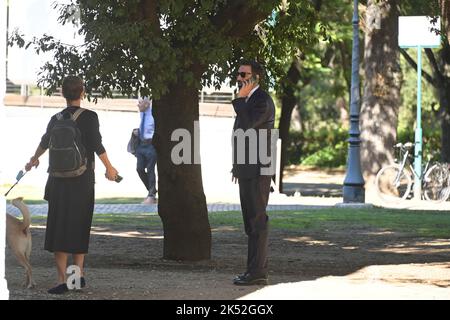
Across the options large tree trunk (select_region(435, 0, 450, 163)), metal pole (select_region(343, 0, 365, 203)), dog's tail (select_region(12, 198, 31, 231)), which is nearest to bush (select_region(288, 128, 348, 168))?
large tree trunk (select_region(435, 0, 450, 163))

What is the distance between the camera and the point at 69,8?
13.6 m

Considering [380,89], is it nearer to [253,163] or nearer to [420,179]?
[420,179]

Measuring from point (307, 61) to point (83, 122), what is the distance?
26.7 metres

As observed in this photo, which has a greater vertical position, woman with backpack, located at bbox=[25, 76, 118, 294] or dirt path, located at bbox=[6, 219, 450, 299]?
woman with backpack, located at bbox=[25, 76, 118, 294]

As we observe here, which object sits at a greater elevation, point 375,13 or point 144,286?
point 375,13

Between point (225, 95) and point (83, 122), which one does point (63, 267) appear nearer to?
point (83, 122)

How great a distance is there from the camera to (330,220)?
20781mm

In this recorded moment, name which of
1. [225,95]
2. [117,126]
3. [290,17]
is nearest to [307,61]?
[225,95]

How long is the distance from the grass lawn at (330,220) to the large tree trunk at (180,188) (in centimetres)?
479

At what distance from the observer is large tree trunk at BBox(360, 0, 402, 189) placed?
28906 mm

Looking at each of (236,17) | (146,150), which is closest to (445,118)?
(146,150)

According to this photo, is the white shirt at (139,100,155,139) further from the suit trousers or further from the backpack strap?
the backpack strap

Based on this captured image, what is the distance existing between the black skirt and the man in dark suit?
1.47 meters

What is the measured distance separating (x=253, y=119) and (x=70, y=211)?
188 cm
